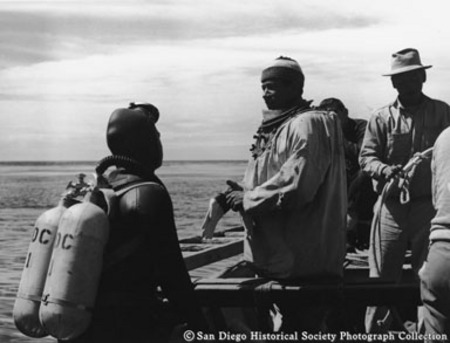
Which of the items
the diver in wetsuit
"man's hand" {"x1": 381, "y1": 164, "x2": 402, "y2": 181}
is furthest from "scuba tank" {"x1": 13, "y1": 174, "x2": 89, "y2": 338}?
"man's hand" {"x1": 381, "y1": 164, "x2": 402, "y2": 181}

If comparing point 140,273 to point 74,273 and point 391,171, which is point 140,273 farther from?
point 391,171

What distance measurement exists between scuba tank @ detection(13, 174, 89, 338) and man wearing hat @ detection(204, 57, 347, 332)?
4.05ft

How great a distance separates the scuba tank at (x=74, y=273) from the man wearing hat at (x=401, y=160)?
2.83 m

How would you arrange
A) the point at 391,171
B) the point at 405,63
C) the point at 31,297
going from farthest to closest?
the point at 405,63 < the point at 391,171 < the point at 31,297

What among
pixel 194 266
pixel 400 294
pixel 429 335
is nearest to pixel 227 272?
pixel 194 266

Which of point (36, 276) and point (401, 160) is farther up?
point (401, 160)

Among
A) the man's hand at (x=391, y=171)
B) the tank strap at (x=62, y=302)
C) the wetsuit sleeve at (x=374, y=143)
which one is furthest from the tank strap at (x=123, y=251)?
the wetsuit sleeve at (x=374, y=143)

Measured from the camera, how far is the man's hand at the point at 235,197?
17.0 feet

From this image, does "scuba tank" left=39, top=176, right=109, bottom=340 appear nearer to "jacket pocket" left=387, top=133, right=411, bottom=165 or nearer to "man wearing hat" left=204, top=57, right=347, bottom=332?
"man wearing hat" left=204, top=57, right=347, bottom=332

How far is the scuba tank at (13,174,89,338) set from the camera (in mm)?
4117

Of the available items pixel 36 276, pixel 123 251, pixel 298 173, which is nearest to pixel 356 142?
pixel 298 173

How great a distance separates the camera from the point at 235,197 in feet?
17.2

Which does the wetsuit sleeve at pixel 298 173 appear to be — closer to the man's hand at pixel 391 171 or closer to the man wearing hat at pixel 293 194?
the man wearing hat at pixel 293 194

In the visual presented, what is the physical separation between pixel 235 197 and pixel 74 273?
142 cm
